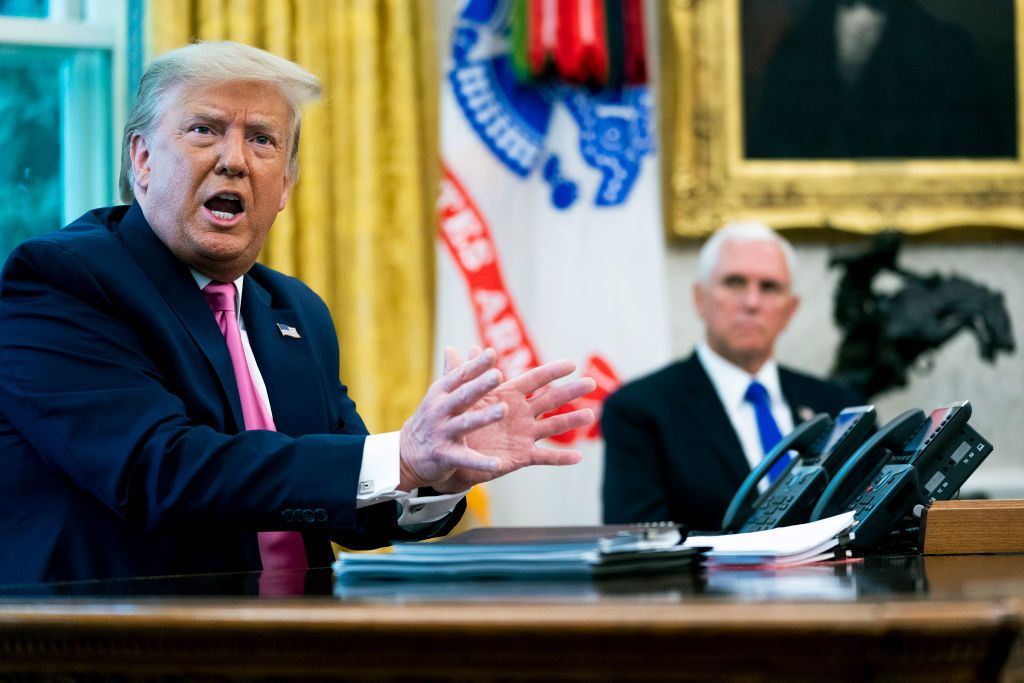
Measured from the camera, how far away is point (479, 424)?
1567 mm

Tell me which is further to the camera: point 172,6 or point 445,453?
point 172,6

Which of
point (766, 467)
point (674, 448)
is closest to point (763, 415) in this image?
point (674, 448)

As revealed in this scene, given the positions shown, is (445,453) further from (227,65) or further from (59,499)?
(227,65)

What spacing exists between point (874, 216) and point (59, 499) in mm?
3469

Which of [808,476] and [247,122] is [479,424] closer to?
[808,476]

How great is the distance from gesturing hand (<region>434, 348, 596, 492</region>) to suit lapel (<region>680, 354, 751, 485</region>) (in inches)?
73.7

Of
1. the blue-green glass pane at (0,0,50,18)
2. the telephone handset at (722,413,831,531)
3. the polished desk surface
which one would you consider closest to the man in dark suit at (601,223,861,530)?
the telephone handset at (722,413,831,531)

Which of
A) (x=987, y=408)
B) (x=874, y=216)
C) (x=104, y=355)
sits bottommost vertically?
(x=987, y=408)

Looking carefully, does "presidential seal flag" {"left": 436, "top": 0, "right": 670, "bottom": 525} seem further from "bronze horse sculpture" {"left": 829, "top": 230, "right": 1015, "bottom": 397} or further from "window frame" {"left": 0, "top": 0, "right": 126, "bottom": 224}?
"window frame" {"left": 0, "top": 0, "right": 126, "bottom": 224}

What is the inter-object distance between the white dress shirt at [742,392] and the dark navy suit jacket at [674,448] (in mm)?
37

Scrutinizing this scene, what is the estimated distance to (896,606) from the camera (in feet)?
3.28

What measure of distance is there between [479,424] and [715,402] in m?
2.32

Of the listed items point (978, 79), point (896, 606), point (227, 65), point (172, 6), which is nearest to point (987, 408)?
point (978, 79)

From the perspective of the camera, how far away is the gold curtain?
4.05 meters
